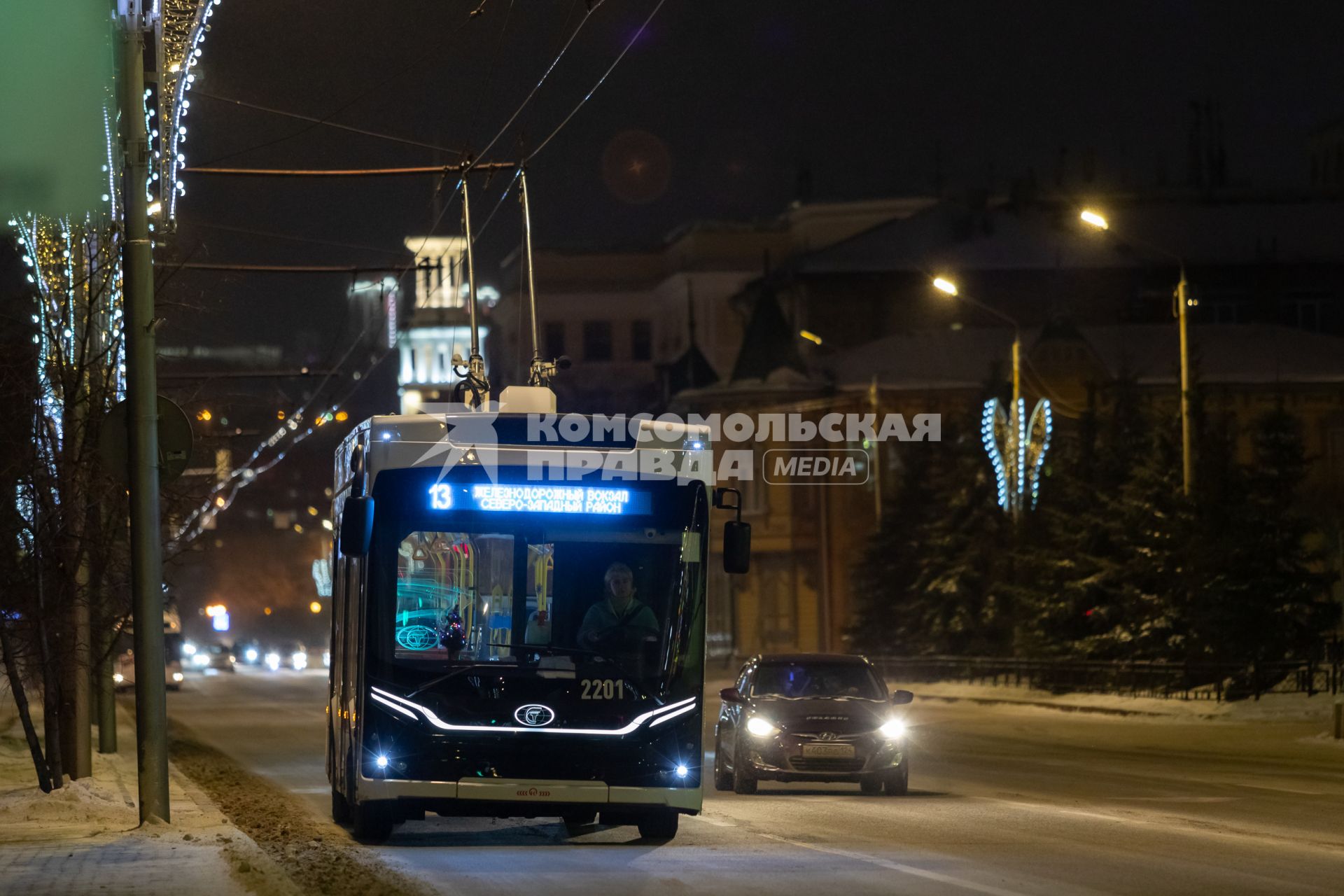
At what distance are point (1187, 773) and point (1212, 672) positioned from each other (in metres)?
16.3

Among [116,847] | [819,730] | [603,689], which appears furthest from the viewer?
[819,730]

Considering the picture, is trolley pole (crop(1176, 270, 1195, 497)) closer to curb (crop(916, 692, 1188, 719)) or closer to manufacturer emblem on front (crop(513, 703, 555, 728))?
curb (crop(916, 692, 1188, 719))

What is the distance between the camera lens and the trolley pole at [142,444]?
587 inches

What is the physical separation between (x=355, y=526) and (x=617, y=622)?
6.39 feet

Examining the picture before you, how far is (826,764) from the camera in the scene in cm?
1989

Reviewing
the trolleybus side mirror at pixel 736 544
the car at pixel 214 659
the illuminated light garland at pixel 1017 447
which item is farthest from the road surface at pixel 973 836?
the car at pixel 214 659

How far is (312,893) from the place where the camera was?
11.5m

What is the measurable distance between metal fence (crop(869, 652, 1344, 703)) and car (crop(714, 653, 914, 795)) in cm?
1757

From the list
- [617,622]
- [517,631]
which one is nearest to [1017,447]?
[617,622]

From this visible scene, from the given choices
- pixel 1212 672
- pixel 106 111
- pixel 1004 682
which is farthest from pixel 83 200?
pixel 1004 682

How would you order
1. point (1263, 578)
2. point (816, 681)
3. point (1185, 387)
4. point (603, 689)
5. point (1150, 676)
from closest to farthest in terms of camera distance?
point (603, 689) < point (816, 681) < point (1185, 387) < point (1263, 578) < point (1150, 676)

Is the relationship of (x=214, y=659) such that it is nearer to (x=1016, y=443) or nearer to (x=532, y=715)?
(x=1016, y=443)

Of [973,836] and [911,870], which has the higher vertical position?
[911,870]

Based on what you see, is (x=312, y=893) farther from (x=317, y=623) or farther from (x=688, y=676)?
(x=317, y=623)
